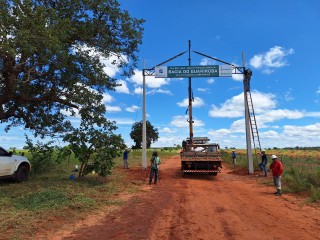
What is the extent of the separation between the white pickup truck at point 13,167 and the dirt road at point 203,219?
5.54 meters

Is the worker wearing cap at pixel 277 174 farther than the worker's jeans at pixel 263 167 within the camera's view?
No

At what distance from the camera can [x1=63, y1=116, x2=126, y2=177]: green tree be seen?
1617 centimetres

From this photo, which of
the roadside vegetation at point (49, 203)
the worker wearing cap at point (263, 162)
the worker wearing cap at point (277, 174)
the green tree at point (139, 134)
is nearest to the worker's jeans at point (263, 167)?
the worker wearing cap at point (263, 162)

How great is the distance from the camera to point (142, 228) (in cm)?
812

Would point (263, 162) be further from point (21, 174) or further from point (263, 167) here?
point (21, 174)

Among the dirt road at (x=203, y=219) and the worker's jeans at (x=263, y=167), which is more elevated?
the worker's jeans at (x=263, y=167)

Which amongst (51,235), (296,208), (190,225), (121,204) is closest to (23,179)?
(121,204)

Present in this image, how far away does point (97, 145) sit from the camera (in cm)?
1622

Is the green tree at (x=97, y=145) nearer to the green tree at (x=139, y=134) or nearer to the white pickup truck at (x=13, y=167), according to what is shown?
the white pickup truck at (x=13, y=167)

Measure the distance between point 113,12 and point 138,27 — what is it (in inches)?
57.1

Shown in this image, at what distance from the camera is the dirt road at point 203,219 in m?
7.60

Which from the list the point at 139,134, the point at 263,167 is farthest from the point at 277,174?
the point at 139,134

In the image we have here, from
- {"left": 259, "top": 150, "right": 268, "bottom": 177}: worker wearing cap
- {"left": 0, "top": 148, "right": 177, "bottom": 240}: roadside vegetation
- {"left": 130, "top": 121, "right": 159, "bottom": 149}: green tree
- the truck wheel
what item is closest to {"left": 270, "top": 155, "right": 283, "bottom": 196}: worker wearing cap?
{"left": 0, "top": 148, "right": 177, "bottom": 240}: roadside vegetation

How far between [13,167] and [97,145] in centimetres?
383
